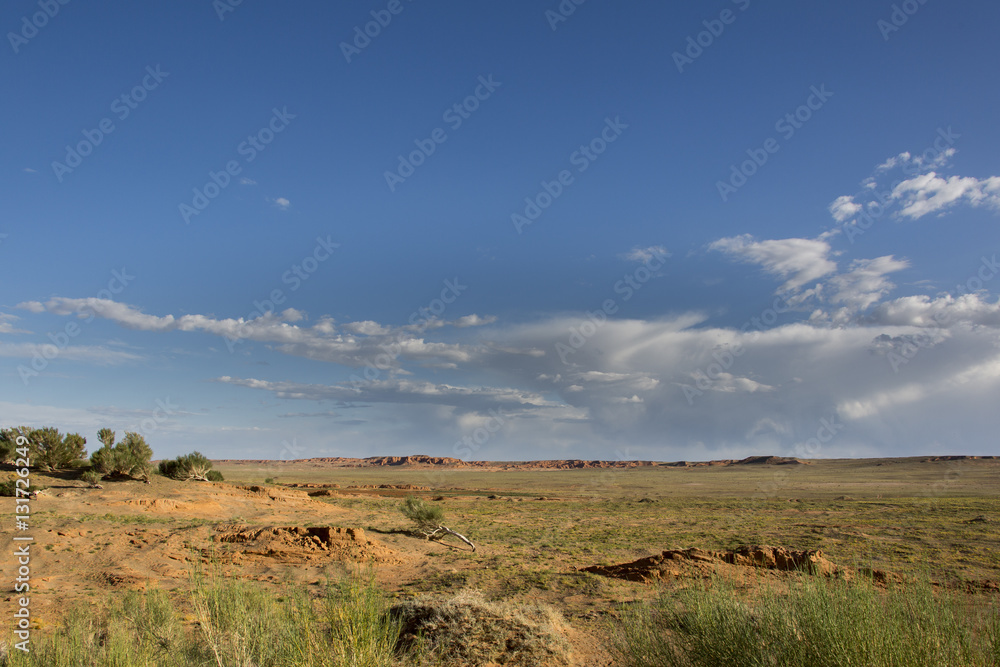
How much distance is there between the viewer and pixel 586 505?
48.1 meters

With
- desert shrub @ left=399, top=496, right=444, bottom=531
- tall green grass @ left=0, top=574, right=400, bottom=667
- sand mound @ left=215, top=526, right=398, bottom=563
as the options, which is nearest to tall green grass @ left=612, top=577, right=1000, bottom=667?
tall green grass @ left=0, top=574, right=400, bottom=667

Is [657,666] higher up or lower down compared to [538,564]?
higher up

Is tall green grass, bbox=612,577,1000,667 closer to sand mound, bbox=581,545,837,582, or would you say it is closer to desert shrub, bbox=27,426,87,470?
sand mound, bbox=581,545,837,582

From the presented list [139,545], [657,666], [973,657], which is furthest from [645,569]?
[139,545]

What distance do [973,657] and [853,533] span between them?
2781 cm

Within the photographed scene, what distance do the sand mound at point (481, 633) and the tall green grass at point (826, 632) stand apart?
279cm

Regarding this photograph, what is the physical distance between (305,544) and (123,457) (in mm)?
21697

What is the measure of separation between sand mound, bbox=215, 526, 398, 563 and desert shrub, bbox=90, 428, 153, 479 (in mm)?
17970

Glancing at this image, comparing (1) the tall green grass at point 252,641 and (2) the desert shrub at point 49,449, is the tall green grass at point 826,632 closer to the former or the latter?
(1) the tall green grass at point 252,641

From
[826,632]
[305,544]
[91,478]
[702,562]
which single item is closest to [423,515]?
[305,544]

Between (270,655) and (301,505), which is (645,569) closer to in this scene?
(270,655)

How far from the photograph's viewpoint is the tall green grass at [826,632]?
13.6ft

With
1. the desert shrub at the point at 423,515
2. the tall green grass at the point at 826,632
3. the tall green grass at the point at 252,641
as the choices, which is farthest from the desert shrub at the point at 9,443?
the tall green grass at the point at 826,632

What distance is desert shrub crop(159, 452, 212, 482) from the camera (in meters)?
38.7
